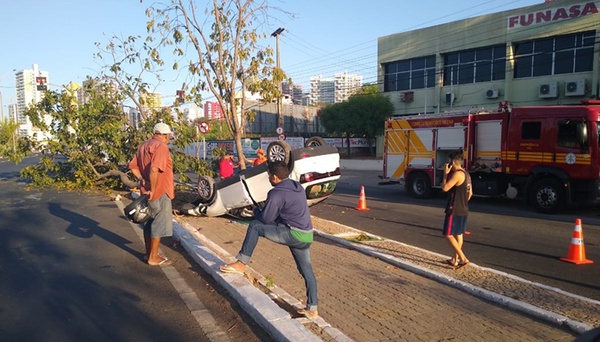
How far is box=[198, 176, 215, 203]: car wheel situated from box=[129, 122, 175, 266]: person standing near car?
383 centimetres

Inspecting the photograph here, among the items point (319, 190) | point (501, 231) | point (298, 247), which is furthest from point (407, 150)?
point (298, 247)

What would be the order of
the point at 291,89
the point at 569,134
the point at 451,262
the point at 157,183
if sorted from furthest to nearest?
the point at 291,89 → the point at 569,134 → the point at 451,262 → the point at 157,183

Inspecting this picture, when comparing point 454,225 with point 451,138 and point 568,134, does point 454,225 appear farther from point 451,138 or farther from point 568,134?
point 451,138

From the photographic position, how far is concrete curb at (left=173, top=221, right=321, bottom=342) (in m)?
3.88

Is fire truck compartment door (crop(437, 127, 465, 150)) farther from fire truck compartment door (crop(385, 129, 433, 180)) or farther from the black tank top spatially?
the black tank top

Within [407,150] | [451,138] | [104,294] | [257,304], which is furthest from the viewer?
[407,150]

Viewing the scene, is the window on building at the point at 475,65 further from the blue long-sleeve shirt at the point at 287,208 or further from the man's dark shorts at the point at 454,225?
the blue long-sleeve shirt at the point at 287,208

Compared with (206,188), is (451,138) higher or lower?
higher

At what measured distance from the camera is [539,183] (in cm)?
1241

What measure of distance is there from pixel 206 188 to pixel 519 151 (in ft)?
29.2

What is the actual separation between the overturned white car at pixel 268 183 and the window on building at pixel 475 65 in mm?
23579

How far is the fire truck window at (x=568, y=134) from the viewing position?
463 inches

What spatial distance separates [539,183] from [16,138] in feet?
60.1

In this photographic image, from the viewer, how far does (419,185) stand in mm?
15914
